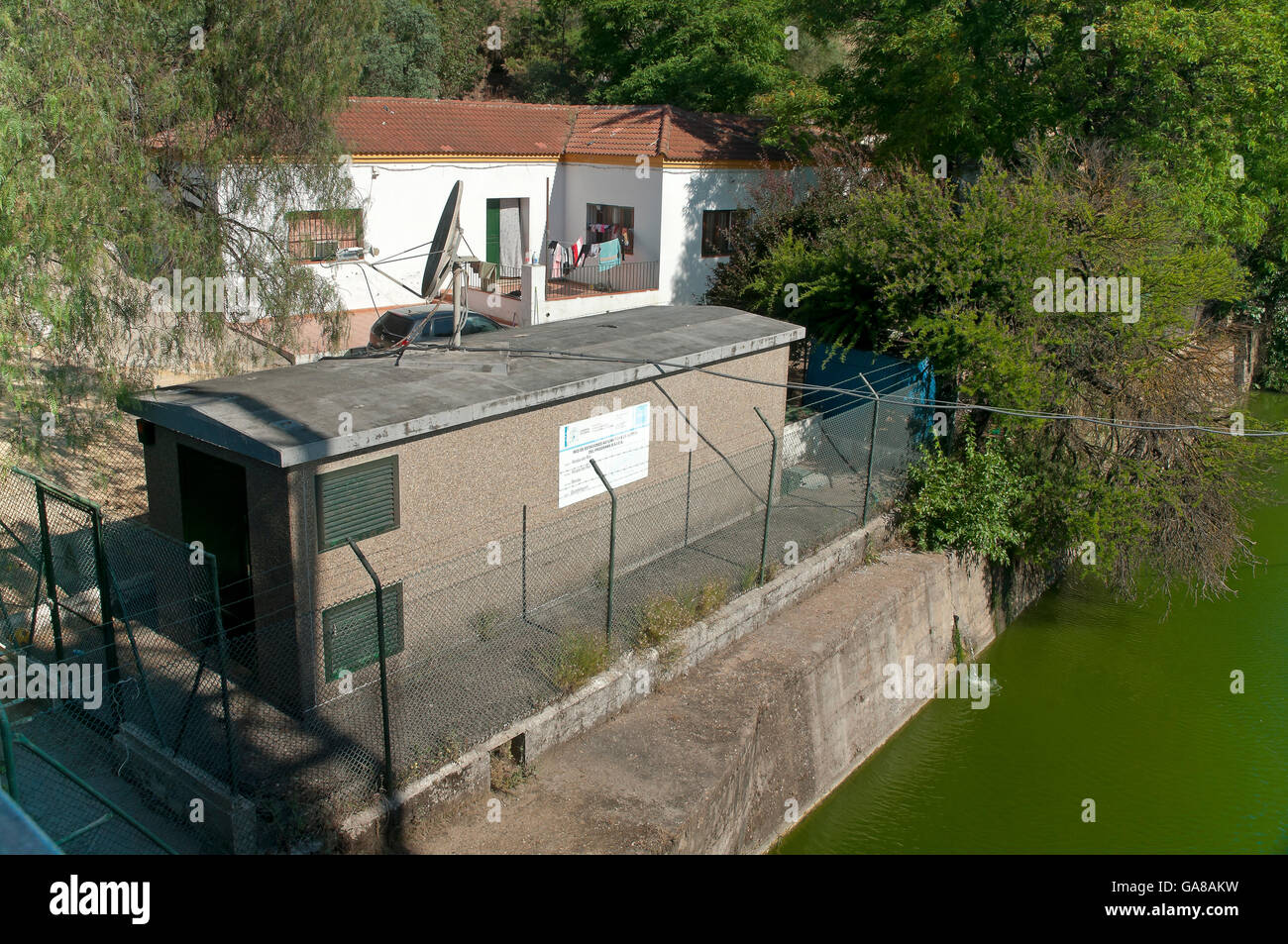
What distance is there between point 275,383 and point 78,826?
3.96 m

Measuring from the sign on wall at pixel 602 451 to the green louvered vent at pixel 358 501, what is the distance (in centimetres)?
216

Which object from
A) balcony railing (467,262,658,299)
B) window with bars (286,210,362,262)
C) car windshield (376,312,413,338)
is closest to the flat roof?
window with bars (286,210,362,262)

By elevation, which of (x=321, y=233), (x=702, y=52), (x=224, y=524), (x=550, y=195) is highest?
(x=702, y=52)

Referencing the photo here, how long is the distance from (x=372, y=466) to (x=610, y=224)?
18256mm

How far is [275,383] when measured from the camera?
925 cm

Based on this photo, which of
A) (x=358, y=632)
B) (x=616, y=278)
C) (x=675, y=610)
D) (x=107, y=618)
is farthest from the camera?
(x=616, y=278)

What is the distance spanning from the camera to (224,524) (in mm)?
8797

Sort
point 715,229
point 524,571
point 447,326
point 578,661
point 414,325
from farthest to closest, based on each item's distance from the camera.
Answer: point 715,229 → point 447,326 → point 414,325 → point 524,571 → point 578,661

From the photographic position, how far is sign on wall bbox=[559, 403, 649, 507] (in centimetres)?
1038

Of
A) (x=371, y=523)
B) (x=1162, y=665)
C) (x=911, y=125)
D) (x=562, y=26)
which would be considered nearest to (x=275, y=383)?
(x=371, y=523)

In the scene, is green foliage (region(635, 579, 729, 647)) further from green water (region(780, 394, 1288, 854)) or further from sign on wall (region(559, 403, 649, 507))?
green water (region(780, 394, 1288, 854))

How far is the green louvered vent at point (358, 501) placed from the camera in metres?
8.05

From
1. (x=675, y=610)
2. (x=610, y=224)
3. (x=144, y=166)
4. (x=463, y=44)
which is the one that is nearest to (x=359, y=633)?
(x=675, y=610)

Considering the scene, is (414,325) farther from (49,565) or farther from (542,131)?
(542,131)
